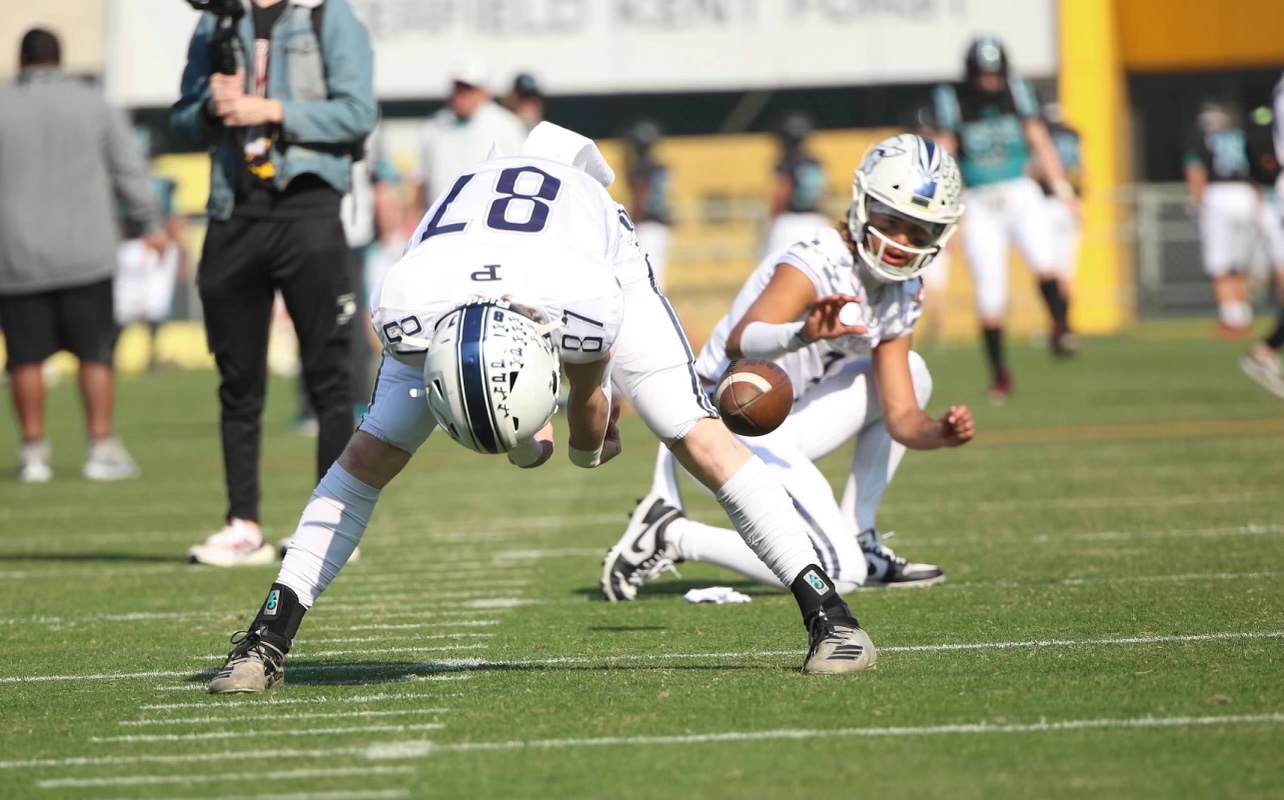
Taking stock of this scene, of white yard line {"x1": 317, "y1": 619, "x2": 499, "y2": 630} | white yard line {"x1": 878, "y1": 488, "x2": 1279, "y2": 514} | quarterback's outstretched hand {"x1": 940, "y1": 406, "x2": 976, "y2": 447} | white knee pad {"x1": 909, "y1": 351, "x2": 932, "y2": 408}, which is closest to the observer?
quarterback's outstretched hand {"x1": 940, "y1": 406, "x2": 976, "y2": 447}

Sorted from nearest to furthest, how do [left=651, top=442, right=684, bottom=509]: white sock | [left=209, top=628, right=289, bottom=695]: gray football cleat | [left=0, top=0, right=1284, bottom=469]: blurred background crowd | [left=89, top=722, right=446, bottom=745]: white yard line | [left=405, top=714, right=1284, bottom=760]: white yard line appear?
[left=405, top=714, right=1284, bottom=760]: white yard line → [left=89, top=722, right=446, bottom=745]: white yard line → [left=209, top=628, right=289, bottom=695]: gray football cleat → [left=651, top=442, right=684, bottom=509]: white sock → [left=0, top=0, right=1284, bottom=469]: blurred background crowd

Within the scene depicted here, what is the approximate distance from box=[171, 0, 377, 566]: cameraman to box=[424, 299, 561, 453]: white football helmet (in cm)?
311

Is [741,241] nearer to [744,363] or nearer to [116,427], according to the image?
[116,427]

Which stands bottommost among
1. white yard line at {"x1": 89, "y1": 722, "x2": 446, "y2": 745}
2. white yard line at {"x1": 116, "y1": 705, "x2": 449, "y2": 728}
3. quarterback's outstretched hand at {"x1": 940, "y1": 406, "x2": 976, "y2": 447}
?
Answer: white yard line at {"x1": 116, "y1": 705, "x2": 449, "y2": 728}

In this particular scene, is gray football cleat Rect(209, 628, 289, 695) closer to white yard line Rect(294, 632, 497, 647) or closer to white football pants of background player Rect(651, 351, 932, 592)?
white yard line Rect(294, 632, 497, 647)

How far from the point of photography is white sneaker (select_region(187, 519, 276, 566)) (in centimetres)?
734

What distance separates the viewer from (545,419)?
4.18 meters

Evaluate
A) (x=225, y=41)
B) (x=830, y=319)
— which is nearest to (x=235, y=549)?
(x=225, y=41)

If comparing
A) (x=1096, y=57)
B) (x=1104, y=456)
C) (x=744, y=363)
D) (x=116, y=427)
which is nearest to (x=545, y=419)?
(x=744, y=363)

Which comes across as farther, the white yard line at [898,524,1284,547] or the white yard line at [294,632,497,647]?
the white yard line at [898,524,1284,547]

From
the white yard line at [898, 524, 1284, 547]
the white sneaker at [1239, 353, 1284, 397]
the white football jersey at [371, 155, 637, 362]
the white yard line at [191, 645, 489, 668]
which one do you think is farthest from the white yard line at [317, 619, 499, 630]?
the white sneaker at [1239, 353, 1284, 397]

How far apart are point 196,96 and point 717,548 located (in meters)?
2.69

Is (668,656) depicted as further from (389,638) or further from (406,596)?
(406,596)

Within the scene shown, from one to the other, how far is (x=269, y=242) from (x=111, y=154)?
12.3 feet
